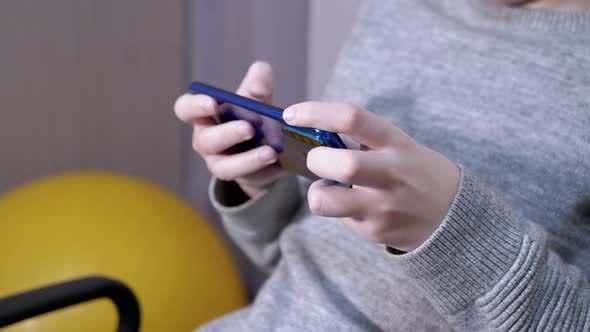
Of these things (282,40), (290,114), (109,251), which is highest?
(290,114)

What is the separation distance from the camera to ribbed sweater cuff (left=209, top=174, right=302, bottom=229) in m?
0.74

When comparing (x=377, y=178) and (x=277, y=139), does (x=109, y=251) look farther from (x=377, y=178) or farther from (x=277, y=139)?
(x=377, y=178)

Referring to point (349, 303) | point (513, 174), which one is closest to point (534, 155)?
point (513, 174)

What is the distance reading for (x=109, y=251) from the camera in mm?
902

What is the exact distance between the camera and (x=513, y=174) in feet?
2.14

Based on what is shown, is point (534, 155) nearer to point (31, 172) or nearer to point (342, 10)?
point (342, 10)

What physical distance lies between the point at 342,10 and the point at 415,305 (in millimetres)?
654

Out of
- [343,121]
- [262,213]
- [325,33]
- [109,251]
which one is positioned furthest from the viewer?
[325,33]

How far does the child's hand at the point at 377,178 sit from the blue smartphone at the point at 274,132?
0.01 metres

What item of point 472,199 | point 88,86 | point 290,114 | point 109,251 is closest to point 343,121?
point 290,114

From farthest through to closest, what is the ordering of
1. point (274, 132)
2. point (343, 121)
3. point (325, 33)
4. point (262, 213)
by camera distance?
1. point (325, 33)
2. point (262, 213)
3. point (274, 132)
4. point (343, 121)

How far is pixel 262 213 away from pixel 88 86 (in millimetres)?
884

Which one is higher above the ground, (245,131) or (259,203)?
(245,131)

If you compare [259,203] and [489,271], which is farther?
[259,203]
